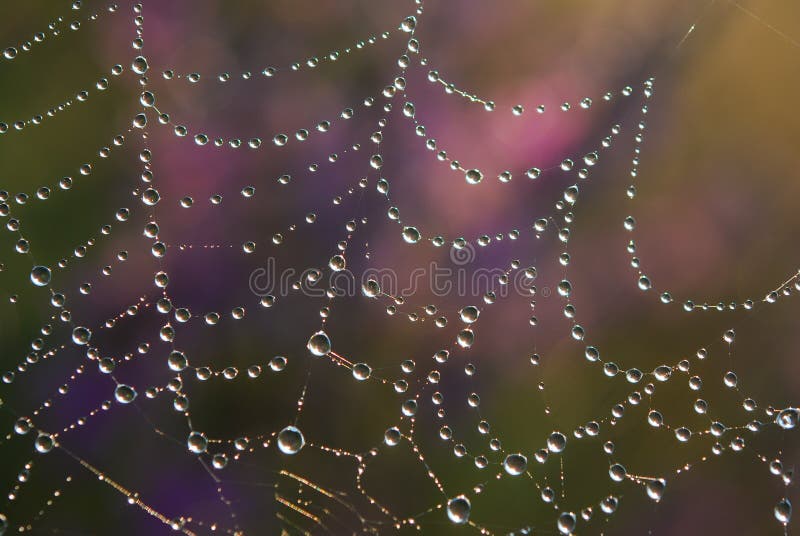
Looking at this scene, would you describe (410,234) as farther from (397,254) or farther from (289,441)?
(289,441)

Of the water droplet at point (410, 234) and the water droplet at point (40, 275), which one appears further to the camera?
the water droplet at point (410, 234)

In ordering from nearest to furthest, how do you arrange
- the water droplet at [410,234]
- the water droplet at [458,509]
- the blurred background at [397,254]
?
the water droplet at [458,509], the blurred background at [397,254], the water droplet at [410,234]

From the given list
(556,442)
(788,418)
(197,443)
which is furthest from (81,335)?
(788,418)

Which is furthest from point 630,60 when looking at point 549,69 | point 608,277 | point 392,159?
point 392,159

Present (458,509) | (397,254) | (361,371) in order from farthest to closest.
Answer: (397,254), (361,371), (458,509)

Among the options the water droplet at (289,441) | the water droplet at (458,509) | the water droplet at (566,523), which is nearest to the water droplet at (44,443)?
the water droplet at (289,441)

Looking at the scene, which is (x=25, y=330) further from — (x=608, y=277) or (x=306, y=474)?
(x=608, y=277)

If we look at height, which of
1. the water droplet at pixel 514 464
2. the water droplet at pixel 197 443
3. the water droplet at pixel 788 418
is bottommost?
the water droplet at pixel 197 443

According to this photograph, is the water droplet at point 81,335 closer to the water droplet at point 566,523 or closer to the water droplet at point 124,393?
the water droplet at point 124,393
